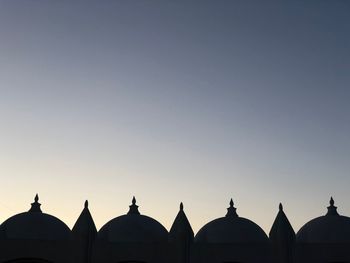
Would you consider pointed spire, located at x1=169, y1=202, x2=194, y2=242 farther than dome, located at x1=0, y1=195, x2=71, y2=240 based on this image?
No

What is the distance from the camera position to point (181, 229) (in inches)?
1211

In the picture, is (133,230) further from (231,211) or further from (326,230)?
(326,230)

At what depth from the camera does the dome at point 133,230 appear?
3256 centimetres

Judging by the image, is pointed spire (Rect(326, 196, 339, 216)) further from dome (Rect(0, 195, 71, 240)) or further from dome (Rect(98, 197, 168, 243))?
dome (Rect(0, 195, 71, 240))

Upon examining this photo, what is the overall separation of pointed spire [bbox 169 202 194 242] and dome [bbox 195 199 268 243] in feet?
6.60

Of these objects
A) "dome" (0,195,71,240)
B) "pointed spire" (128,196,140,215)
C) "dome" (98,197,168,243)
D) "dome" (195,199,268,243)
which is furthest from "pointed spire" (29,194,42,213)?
"dome" (195,199,268,243)

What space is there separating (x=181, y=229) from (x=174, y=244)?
1.17 m

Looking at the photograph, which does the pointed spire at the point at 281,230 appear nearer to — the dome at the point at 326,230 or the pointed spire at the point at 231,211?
the dome at the point at 326,230

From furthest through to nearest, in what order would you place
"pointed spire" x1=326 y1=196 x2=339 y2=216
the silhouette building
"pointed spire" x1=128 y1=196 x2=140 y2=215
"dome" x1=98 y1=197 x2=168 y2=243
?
"pointed spire" x1=128 y1=196 x2=140 y2=215
"pointed spire" x1=326 y1=196 x2=339 y2=216
"dome" x1=98 y1=197 x2=168 y2=243
the silhouette building

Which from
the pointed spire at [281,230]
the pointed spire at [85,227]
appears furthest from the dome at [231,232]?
the pointed spire at [85,227]

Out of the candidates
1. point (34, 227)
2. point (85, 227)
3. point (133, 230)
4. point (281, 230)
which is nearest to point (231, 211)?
point (281, 230)

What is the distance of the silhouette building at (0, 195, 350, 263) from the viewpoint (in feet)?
97.1

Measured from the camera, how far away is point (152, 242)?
3022 cm

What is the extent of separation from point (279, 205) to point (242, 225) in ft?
9.10
